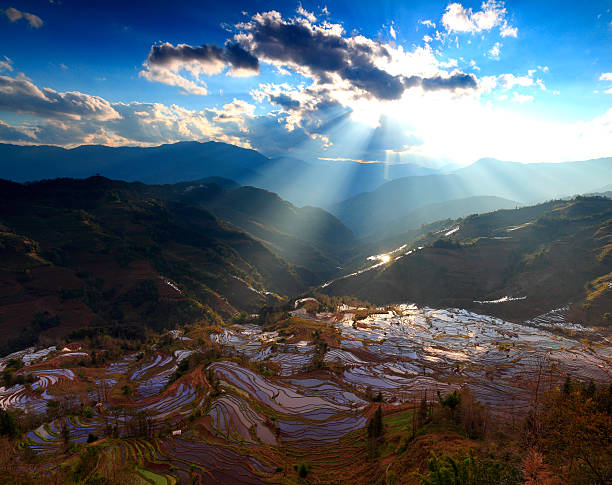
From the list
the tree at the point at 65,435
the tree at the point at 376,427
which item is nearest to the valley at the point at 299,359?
the tree at the point at 376,427

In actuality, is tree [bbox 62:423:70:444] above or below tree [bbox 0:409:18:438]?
below

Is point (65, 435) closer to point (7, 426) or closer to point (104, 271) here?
point (7, 426)

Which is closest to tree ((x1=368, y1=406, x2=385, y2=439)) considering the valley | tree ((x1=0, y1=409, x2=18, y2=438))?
the valley

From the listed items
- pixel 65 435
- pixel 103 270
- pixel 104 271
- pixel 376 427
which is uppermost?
pixel 103 270

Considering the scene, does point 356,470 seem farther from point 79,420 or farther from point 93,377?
point 93,377

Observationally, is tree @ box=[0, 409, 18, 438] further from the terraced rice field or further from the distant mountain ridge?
the distant mountain ridge

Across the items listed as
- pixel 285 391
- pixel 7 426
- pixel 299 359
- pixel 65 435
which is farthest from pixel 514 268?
Result: pixel 7 426
